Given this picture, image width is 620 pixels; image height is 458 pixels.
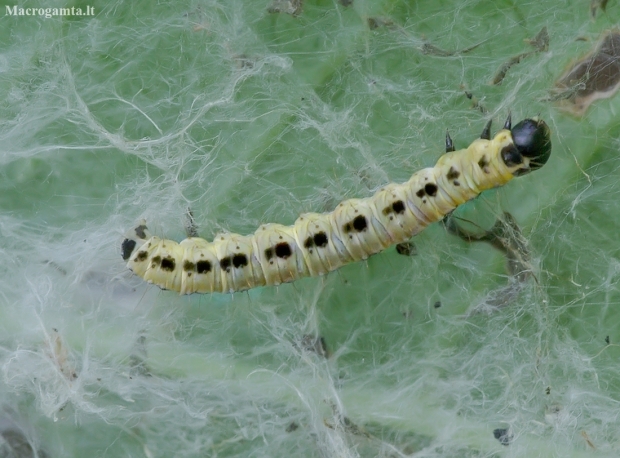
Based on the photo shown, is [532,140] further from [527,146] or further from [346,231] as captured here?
[346,231]

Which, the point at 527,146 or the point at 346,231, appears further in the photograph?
the point at 346,231

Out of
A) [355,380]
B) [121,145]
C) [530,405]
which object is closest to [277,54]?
[121,145]

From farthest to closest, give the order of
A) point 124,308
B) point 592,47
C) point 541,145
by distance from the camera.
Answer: point 124,308 < point 592,47 < point 541,145

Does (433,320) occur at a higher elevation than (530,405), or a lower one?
higher

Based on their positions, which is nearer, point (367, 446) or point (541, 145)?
point (541, 145)

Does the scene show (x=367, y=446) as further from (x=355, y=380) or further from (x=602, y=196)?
(x=602, y=196)

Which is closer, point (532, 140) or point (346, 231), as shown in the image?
point (532, 140)

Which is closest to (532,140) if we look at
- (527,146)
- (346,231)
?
(527,146)

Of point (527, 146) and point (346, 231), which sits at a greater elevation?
point (527, 146)
